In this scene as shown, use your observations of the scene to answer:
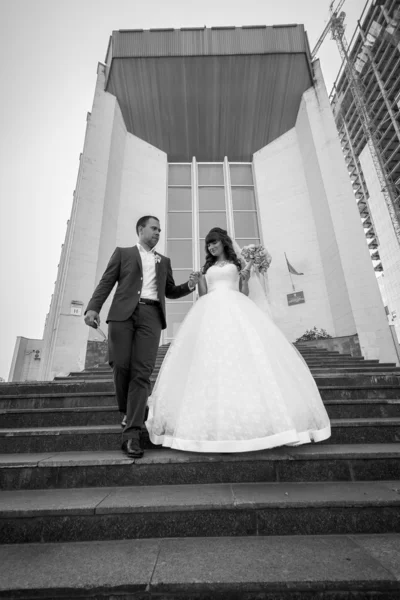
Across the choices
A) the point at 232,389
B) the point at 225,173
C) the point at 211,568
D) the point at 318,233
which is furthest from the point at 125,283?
the point at 225,173

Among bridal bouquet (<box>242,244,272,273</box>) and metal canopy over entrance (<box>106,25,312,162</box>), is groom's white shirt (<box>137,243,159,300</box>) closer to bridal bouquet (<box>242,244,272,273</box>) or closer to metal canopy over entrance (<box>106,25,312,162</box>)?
bridal bouquet (<box>242,244,272,273</box>)

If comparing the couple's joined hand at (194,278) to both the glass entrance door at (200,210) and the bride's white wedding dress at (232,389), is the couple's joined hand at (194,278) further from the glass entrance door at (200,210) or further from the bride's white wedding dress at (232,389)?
the glass entrance door at (200,210)

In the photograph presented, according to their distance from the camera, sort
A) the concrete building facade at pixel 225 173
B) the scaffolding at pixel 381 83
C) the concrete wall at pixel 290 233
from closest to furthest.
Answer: the concrete building facade at pixel 225 173 < the concrete wall at pixel 290 233 < the scaffolding at pixel 381 83

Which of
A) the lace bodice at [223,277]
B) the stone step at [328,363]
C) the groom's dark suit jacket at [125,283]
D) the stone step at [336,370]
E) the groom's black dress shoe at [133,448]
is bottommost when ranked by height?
the groom's black dress shoe at [133,448]

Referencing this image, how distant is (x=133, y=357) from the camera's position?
226 cm

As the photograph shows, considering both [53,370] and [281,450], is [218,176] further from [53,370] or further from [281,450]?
[281,450]

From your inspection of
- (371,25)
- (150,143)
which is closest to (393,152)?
(371,25)

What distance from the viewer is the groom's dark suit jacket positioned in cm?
231

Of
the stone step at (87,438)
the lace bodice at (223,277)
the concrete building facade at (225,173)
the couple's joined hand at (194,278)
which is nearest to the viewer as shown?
the stone step at (87,438)

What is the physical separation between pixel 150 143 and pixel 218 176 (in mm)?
2663

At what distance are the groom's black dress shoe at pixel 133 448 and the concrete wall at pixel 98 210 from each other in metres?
4.43

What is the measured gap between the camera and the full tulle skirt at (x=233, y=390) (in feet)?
6.12

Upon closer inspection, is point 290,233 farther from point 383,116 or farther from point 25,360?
point 383,116

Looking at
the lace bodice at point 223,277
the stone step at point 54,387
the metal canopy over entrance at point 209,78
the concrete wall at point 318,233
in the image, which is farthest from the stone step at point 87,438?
the metal canopy over entrance at point 209,78
